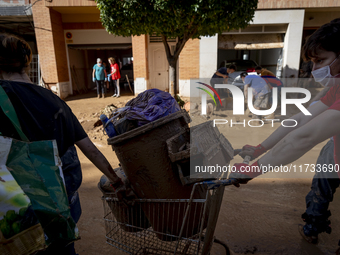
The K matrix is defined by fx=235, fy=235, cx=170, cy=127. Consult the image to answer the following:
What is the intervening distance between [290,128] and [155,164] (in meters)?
1.23

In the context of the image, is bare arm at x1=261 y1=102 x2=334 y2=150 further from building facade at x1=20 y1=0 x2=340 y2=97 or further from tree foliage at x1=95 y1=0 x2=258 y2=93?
building facade at x1=20 y1=0 x2=340 y2=97

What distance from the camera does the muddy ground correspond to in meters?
2.45

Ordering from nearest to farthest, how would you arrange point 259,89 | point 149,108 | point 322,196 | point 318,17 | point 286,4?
1. point 149,108
2. point 322,196
3. point 259,89
4. point 286,4
5. point 318,17

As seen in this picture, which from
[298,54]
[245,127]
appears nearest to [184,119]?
[245,127]

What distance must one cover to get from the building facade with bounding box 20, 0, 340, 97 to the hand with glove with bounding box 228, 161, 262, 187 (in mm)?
9959

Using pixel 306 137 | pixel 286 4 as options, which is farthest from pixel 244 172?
pixel 286 4

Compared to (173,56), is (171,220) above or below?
below

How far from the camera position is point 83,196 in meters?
3.48

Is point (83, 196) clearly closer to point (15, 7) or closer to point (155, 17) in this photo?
point (155, 17)

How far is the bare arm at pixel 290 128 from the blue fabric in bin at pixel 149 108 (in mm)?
873

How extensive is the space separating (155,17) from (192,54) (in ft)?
17.4

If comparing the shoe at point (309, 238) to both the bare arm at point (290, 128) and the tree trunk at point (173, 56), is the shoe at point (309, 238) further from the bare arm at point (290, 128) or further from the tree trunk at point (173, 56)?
the tree trunk at point (173, 56)

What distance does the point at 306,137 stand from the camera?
148 cm

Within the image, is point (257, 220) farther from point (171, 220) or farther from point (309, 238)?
point (171, 220)
